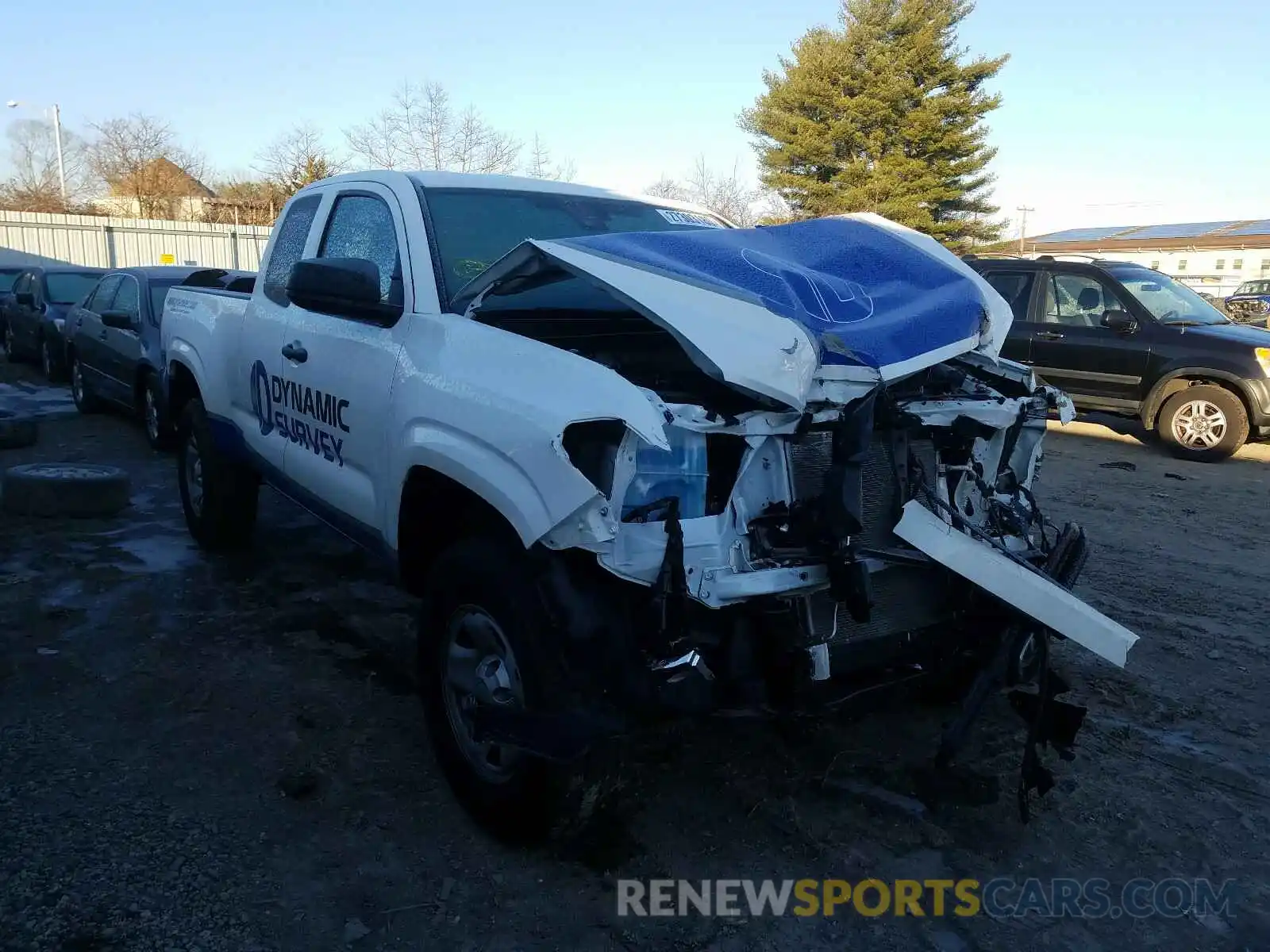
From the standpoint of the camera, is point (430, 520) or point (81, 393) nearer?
point (430, 520)

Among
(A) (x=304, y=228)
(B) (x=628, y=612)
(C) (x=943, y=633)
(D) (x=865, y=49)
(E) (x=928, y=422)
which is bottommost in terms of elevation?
(C) (x=943, y=633)

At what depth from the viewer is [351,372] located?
3656 millimetres

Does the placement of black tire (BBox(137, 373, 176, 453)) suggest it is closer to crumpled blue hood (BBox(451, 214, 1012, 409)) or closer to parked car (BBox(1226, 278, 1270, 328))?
crumpled blue hood (BBox(451, 214, 1012, 409))

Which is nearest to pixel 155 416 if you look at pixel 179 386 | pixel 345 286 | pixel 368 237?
pixel 179 386

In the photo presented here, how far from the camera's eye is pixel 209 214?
121 ft

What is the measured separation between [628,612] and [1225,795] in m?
2.30

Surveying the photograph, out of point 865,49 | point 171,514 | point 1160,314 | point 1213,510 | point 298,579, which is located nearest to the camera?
point 298,579

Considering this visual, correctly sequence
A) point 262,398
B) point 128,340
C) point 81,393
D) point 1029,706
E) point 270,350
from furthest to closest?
point 81,393
point 128,340
point 262,398
point 270,350
point 1029,706

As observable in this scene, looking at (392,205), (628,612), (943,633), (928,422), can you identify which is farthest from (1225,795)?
(392,205)

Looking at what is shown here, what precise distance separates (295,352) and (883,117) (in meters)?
33.4

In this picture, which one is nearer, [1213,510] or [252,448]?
[252,448]

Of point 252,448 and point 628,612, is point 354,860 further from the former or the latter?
point 252,448

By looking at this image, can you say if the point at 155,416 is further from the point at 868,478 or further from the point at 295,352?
the point at 868,478

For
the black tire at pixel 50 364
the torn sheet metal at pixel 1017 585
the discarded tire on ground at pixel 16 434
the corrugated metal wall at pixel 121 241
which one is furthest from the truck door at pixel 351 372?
the corrugated metal wall at pixel 121 241
